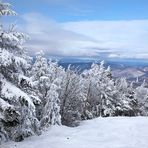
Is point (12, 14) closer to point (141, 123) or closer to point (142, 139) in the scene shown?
point (142, 139)

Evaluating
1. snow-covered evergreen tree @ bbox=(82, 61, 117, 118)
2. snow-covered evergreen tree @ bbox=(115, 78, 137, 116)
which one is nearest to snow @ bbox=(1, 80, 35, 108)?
snow-covered evergreen tree @ bbox=(82, 61, 117, 118)

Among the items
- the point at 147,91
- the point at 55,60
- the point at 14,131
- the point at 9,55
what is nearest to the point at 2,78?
the point at 9,55

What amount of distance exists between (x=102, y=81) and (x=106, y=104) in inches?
157

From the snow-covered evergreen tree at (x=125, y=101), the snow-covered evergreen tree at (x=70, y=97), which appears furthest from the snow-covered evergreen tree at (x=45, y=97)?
the snow-covered evergreen tree at (x=125, y=101)

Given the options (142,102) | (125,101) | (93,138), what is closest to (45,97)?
(93,138)

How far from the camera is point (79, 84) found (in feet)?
145

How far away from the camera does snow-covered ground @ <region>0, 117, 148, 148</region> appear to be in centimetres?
2239

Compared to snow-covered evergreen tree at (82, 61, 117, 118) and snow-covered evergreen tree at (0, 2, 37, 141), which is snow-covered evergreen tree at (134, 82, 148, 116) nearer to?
snow-covered evergreen tree at (82, 61, 117, 118)

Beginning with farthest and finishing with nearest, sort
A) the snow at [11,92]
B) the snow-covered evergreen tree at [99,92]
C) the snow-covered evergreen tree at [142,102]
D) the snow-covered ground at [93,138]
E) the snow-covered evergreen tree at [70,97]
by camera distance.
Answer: the snow-covered evergreen tree at [142,102] → the snow-covered evergreen tree at [99,92] → the snow-covered evergreen tree at [70,97] → the snow-covered ground at [93,138] → the snow at [11,92]

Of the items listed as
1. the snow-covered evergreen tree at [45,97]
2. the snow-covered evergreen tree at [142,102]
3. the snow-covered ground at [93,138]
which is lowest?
the snow-covered evergreen tree at [142,102]

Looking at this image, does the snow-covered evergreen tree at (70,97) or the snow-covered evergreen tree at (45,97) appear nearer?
the snow-covered evergreen tree at (45,97)

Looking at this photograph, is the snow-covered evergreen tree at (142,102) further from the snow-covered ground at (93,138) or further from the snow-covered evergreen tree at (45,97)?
the snow-covered ground at (93,138)

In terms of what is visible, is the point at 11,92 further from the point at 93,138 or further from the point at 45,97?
the point at 45,97

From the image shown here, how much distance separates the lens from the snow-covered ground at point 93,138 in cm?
2239
